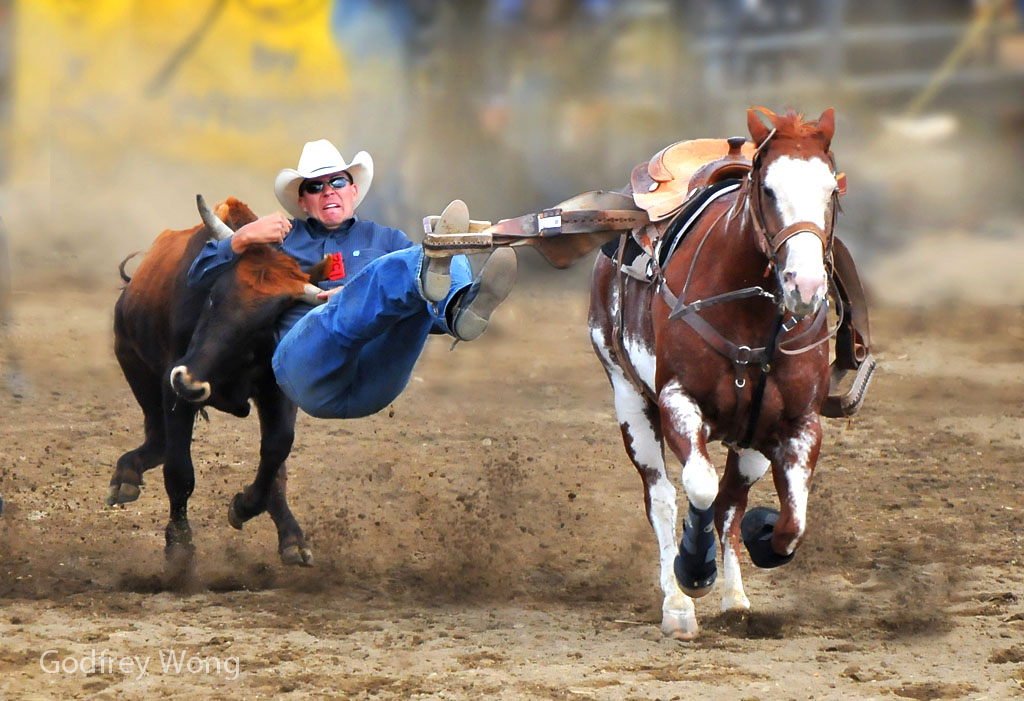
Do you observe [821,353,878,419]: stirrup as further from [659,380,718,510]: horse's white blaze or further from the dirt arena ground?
the dirt arena ground

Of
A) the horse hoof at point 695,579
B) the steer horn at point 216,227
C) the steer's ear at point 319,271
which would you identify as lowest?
the horse hoof at point 695,579

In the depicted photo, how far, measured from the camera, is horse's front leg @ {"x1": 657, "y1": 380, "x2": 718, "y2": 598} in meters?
4.27

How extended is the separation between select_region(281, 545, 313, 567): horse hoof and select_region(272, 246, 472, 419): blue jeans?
75 cm

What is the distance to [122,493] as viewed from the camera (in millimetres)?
5871

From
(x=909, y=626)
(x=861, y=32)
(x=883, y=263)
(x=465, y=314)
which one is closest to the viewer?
(x=465, y=314)

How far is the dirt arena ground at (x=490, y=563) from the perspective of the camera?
14.2 feet

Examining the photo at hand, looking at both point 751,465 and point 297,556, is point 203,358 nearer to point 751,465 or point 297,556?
point 297,556

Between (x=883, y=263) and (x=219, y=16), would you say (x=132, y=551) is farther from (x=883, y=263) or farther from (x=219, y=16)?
(x=219, y=16)

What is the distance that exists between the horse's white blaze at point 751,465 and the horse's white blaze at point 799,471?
63 centimetres

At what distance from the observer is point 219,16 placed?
14406mm

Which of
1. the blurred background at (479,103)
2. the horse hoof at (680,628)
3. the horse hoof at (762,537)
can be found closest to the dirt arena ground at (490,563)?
the horse hoof at (680,628)

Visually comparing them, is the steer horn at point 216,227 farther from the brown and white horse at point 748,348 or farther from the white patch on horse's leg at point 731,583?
the white patch on horse's leg at point 731,583

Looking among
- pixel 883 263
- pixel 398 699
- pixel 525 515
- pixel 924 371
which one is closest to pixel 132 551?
pixel 525 515

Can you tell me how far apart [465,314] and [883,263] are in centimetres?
884
